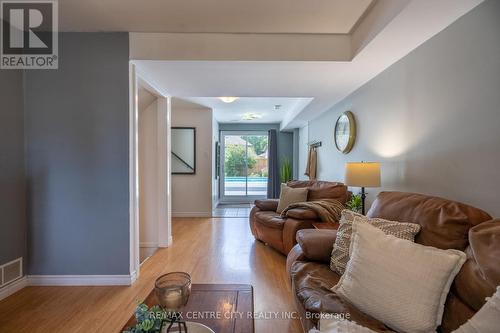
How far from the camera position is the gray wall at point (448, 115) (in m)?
1.44

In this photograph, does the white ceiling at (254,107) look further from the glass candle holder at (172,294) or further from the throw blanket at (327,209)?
the glass candle holder at (172,294)

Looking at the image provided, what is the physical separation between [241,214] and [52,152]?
392 centimetres

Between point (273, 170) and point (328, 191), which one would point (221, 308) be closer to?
point (328, 191)

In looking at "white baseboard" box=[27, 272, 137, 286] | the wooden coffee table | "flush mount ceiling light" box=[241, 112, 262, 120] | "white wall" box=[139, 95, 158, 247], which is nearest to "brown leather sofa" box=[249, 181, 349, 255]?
"white wall" box=[139, 95, 158, 247]

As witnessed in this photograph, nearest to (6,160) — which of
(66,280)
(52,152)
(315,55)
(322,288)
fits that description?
(52,152)

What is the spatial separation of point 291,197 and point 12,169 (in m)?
3.13

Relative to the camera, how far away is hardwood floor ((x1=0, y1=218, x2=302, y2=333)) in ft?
6.01

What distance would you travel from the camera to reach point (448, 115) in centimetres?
174

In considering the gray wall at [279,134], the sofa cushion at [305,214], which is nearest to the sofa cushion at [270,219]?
the sofa cushion at [305,214]

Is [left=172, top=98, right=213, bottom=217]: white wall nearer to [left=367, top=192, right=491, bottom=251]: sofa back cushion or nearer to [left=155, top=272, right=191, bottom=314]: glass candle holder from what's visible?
[left=367, top=192, right=491, bottom=251]: sofa back cushion

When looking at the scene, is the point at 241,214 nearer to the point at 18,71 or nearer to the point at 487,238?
the point at 18,71

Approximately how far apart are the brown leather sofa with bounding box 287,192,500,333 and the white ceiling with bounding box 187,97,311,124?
2560 mm

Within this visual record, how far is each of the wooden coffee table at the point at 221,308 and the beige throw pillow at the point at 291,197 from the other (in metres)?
2.30

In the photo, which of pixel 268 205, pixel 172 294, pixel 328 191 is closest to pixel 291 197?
pixel 268 205
